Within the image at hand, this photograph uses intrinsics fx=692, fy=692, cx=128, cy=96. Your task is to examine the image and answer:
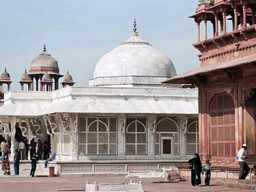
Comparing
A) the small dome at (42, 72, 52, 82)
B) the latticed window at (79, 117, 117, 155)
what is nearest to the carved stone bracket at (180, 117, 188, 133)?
the latticed window at (79, 117, 117, 155)

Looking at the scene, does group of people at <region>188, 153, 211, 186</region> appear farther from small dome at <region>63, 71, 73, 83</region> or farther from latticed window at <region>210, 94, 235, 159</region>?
small dome at <region>63, 71, 73, 83</region>

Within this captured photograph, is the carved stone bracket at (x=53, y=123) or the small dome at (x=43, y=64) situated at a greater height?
the small dome at (x=43, y=64)

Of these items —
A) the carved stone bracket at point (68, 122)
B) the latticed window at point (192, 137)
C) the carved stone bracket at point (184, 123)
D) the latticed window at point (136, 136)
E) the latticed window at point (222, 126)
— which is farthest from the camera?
the latticed window at point (192, 137)

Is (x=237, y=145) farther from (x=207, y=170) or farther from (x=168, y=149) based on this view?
(x=168, y=149)

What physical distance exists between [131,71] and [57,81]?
49.6 ft

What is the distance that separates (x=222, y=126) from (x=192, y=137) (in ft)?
40.8

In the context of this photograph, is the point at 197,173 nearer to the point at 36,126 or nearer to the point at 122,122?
the point at 122,122

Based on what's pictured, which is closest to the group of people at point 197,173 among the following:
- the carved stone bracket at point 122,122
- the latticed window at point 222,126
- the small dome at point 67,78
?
the latticed window at point 222,126

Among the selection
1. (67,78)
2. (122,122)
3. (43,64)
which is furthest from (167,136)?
(67,78)

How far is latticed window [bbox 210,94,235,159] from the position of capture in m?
24.7

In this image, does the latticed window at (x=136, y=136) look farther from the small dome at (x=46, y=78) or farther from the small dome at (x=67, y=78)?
A: the small dome at (x=67, y=78)

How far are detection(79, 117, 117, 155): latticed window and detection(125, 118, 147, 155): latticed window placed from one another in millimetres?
746

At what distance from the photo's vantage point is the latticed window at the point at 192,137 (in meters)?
37.3

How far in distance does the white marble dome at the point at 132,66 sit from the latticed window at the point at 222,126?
16836 mm
